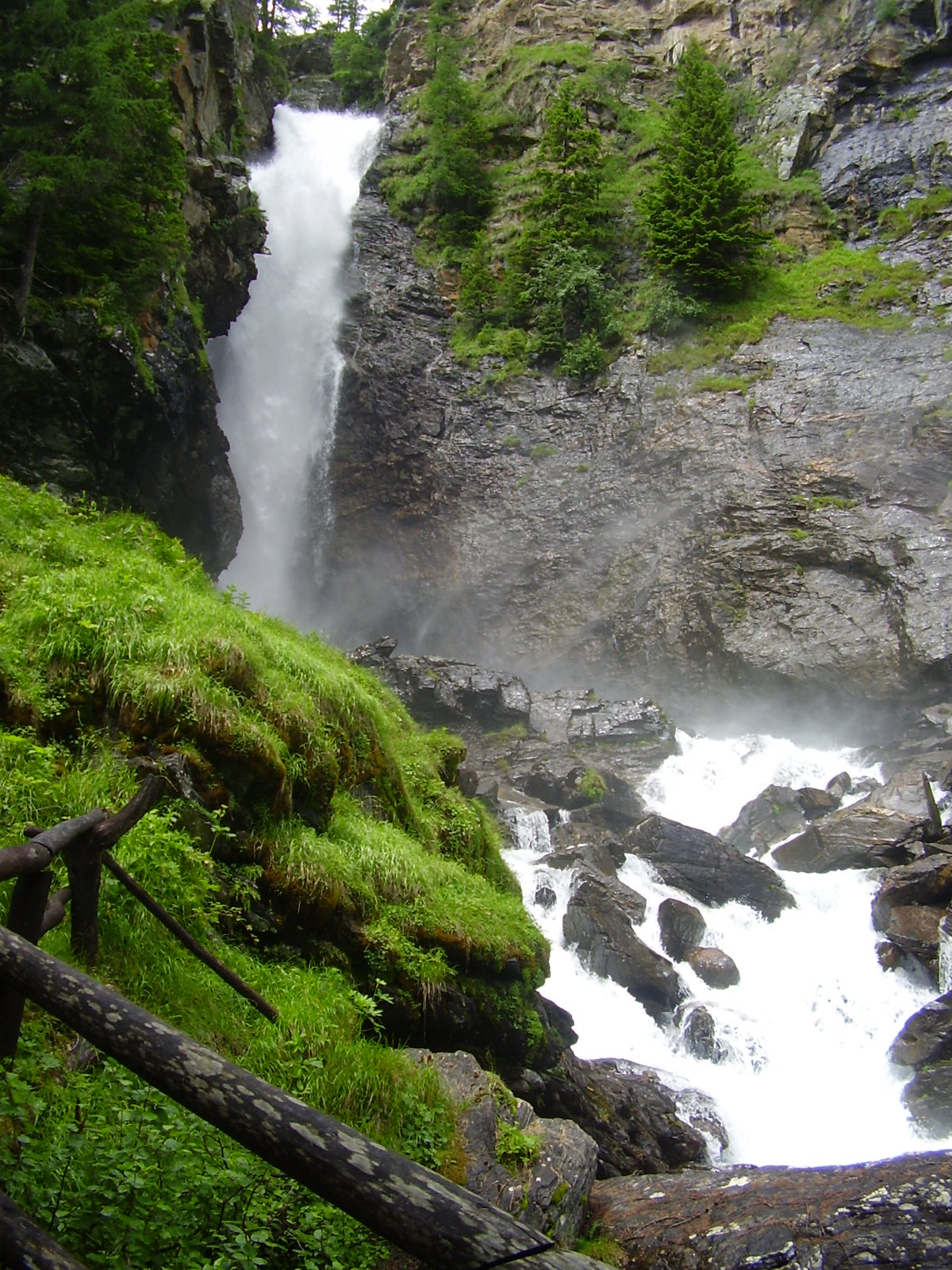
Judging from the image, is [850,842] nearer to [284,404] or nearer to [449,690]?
[449,690]

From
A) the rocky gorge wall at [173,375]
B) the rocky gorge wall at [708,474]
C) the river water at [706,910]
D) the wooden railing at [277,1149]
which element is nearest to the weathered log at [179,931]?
the wooden railing at [277,1149]

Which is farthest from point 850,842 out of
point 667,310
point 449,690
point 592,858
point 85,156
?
point 667,310

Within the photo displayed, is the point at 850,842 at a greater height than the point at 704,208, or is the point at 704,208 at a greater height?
the point at 704,208

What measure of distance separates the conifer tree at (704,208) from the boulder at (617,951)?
22368 mm

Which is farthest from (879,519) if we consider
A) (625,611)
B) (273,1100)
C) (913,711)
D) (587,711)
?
(273,1100)

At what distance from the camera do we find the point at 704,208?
29.0m

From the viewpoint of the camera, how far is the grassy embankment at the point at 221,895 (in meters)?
3.00

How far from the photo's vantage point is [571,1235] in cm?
472

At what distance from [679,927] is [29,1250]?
13958 mm

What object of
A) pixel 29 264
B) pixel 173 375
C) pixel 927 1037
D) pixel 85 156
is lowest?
pixel 927 1037

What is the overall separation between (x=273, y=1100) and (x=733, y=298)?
3081 cm

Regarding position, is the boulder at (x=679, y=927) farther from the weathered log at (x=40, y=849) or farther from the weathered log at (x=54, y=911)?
the weathered log at (x=40, y=849)

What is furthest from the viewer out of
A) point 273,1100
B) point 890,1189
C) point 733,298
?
point 733,298

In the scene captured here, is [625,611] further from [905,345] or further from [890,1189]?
[890,1189]
